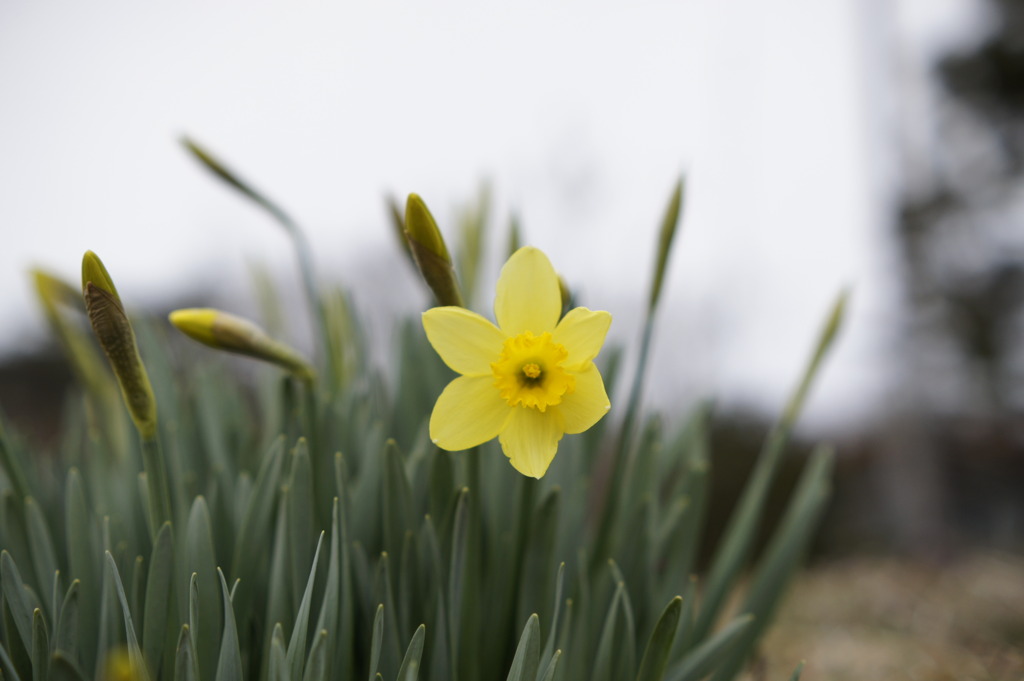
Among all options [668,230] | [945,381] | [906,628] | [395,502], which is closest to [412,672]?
[395,502]

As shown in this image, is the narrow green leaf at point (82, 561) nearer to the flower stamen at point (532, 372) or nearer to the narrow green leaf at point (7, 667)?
the narrow green leaf at point (7, 667)

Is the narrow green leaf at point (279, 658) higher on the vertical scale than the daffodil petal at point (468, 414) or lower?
lower

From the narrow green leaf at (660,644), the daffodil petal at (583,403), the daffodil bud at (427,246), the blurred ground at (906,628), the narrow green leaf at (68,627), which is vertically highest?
the daffodil bud at (427,246)

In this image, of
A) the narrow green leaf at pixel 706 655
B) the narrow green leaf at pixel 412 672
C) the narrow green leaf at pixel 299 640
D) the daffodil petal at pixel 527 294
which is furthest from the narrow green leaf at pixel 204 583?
the narrow green leaf at pixel 706 655

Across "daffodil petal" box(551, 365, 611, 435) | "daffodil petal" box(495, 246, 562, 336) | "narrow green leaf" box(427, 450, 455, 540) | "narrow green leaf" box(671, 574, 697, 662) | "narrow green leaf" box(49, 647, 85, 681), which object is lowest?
"narrow green leaf" box(671, 574, 697, 662)

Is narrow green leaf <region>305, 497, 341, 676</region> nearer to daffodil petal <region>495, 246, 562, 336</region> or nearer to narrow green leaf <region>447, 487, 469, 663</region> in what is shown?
narrow green leaf <region>447, 487, 469, 663</region>

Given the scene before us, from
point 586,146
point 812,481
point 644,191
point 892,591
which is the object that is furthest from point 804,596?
point 586,146

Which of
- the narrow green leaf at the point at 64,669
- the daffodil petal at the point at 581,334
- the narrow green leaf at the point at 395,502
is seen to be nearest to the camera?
the narrow green leaf at the point at 64,669

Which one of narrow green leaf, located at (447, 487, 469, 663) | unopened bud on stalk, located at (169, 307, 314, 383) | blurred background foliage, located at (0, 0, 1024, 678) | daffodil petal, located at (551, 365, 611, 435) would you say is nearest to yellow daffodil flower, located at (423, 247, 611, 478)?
daffodil petal, located at (551, 365, 611, 435)
